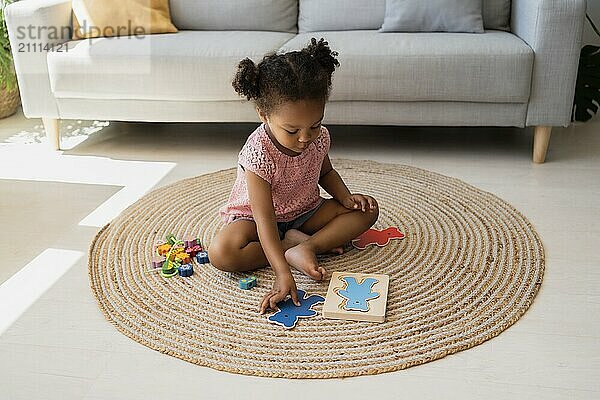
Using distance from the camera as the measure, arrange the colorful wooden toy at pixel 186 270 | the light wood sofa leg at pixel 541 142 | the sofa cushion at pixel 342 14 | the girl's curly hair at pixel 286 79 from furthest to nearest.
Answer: the sofa cushion at pixel 342 14, the light wood sofa leg at pixel 541 142, the colorful wooden toy at pixel 186 270, the girl's curly hair at pixel 286 79

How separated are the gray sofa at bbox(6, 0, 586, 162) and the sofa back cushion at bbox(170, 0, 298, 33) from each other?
0.13m

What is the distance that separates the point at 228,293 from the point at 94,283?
351 mm

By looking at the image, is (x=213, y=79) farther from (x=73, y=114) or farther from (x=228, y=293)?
(x=228, y=293)

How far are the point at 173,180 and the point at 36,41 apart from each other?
809 mm

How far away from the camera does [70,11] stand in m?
2.91

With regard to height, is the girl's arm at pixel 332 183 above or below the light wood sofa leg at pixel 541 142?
above

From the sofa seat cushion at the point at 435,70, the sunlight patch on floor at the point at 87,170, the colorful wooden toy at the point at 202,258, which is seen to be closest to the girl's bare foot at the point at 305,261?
the colorful wooden toy at the point at 202,258

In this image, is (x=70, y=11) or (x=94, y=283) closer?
(x=94, y=283)

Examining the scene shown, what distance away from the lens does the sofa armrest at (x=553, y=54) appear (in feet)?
8.00

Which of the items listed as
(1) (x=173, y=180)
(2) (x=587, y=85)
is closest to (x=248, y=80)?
(1) (x=173, y=180)

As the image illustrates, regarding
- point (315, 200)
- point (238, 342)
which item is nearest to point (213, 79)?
point (315, 200)

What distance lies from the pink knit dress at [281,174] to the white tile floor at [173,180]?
0.46m

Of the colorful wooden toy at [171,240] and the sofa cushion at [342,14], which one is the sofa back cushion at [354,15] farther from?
the colorful wooden toy at [171,240]

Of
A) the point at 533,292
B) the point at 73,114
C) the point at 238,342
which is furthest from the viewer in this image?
the point at 73,114
